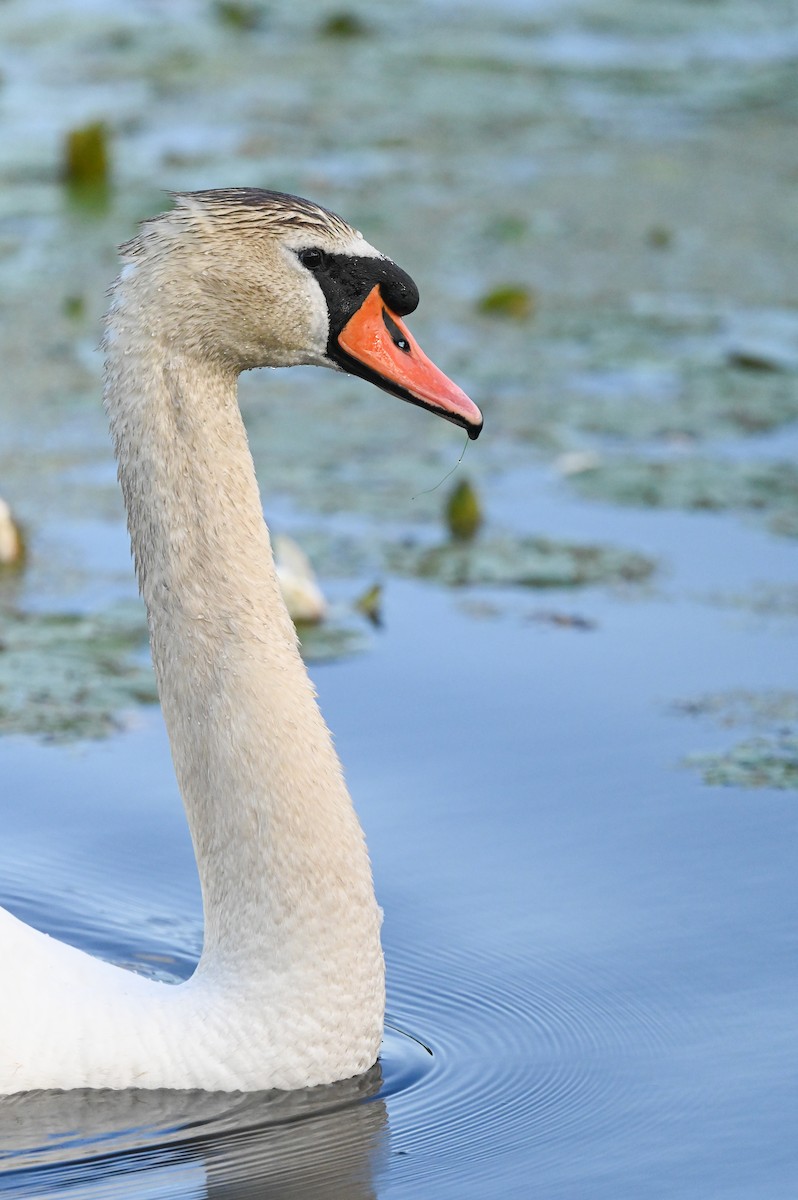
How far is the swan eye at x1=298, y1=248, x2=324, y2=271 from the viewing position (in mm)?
3813

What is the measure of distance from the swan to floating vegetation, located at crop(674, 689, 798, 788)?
5.08 feet

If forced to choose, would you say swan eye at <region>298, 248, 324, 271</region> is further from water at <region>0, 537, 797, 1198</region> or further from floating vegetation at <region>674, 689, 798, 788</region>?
floating vegetation at <region>674, 689, 798, 788</region>

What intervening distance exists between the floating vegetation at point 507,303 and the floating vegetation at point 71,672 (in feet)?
10.4

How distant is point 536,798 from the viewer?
5.14 metres

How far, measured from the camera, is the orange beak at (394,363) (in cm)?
389

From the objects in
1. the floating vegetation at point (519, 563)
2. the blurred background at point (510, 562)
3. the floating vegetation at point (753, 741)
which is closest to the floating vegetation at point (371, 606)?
the blurred background at point (510, 562)

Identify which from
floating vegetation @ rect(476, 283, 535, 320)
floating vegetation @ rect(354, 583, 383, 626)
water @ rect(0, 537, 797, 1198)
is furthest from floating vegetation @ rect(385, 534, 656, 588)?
floating vegetation @ rect(476, 283, 535, 320)

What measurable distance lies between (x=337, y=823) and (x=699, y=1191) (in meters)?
0.88

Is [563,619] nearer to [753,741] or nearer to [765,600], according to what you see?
[765,600]

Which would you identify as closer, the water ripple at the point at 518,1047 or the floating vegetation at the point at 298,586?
the water ripple at the point at 518,1047

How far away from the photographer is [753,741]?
5406 millimetres

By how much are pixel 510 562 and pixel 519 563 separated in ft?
0.09

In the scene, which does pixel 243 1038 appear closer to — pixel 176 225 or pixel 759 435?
pixel 176 225

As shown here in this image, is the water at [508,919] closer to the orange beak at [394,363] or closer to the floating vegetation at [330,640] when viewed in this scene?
the floating vegetation at [330,640]
